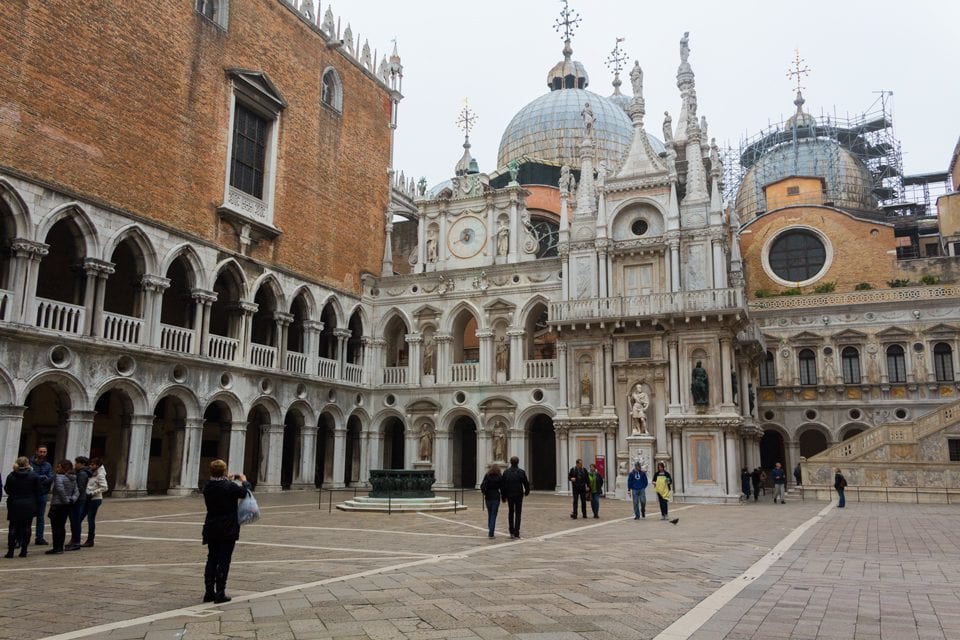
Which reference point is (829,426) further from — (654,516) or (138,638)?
(138,638)

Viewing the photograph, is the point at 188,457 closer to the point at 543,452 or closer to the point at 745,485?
the point at 543,452

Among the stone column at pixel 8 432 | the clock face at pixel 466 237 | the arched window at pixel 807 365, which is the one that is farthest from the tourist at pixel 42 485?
the arched window at pixel 807 365

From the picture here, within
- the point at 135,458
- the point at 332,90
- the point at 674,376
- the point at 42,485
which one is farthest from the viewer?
the point at 332,90

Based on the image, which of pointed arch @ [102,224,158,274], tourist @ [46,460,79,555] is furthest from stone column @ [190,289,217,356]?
tourist @ [46,460,79,555]

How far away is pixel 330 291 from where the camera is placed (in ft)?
105

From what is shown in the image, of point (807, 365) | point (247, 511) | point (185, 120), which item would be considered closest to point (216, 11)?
point (185, 120)

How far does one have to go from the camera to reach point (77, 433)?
70.8 ft

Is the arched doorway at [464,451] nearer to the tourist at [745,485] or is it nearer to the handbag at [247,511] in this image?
the tourist at [745,485]

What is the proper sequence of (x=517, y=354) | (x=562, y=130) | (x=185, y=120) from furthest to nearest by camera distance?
1. (x=562, y=130)
2. (x=517, y=354)
3. (x=185, y=120)

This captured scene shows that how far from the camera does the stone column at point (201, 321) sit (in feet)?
84.4

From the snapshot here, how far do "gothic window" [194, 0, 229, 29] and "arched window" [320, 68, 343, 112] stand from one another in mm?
5948

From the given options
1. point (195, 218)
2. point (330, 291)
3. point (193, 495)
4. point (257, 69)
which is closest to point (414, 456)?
point (330, 291)

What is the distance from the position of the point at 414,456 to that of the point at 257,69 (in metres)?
16.2

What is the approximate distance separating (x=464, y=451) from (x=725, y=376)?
13.1 m
